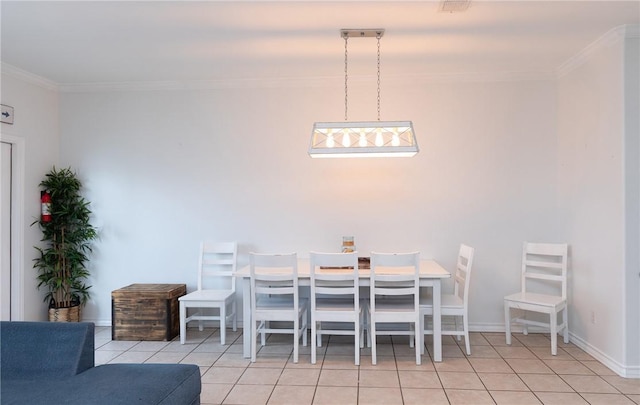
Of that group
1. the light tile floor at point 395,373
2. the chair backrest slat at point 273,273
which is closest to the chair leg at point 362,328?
the light tile floor at point 395,373

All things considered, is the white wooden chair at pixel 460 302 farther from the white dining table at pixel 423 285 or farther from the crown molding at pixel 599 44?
the crown molding at pixel 599 44

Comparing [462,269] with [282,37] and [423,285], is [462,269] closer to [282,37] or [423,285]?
[423,285]

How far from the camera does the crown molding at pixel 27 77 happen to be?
4.17 metres

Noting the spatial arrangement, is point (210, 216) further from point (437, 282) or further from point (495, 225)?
point (495, 225)

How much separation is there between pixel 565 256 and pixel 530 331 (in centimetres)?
87

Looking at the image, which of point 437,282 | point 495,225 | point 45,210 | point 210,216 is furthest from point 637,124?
point 45,210

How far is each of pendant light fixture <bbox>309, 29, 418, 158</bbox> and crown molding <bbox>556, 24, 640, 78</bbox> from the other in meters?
1.66

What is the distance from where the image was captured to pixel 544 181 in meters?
4.45

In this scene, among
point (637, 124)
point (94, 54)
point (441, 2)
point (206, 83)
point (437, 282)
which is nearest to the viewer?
point (441, 2)

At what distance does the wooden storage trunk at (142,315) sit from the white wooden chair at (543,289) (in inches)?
123

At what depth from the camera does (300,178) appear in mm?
4660

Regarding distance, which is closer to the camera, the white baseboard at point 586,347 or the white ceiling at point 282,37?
the white ceiling at point 282,37

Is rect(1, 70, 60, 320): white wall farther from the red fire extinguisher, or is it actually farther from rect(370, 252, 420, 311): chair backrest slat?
Result: rect(370, 252, 420, 311): chair backrest slat

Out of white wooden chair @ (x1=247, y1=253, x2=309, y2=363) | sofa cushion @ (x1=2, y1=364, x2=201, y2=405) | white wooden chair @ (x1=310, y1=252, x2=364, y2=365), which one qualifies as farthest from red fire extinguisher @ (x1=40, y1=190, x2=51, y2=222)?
white wooden chair @ (x1=310, y1=252, x2=364, y2=365)
